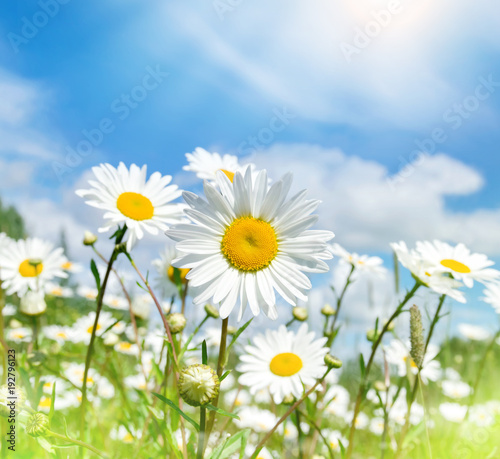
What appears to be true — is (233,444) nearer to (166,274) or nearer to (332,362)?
(332,362)

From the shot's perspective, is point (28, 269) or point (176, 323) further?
point (28, 269)

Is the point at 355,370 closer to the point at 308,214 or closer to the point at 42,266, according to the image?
the point at 42,266

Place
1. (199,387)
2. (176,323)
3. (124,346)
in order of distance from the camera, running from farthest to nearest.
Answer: (124,346) < (176,323) < (199,387)

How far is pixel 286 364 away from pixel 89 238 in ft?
2.97

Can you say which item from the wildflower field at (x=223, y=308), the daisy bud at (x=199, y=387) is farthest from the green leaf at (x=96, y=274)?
the daisy bud at (x=199, y=387)

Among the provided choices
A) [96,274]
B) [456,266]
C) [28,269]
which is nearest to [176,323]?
[96,274]

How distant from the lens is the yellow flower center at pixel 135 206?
5.09ft

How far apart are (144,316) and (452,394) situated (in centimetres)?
272

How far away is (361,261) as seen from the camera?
2373 millimetres

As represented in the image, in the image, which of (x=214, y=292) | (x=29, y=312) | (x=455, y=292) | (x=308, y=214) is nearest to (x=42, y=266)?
(x=29, y=312)

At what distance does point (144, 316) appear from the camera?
2.42 metres

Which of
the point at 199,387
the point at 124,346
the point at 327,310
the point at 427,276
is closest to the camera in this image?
the point at 199,387

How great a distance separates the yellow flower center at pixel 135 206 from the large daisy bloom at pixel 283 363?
65 cm

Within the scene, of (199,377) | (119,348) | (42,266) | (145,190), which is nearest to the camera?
(199,377)
